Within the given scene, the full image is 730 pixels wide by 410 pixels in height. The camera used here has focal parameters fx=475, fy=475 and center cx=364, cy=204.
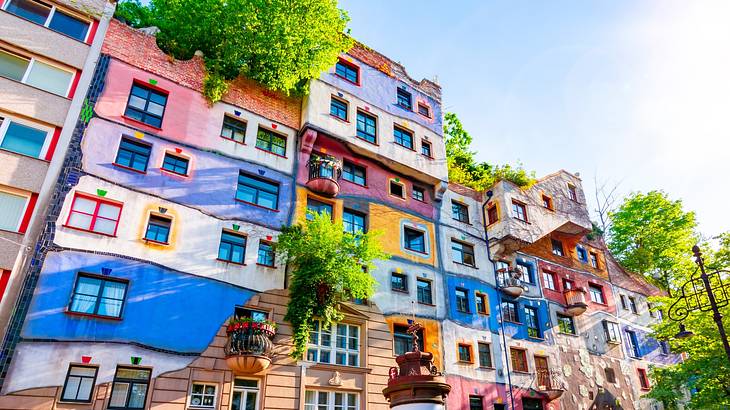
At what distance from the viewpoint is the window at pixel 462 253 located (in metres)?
25.2

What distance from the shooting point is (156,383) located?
14.2 meters

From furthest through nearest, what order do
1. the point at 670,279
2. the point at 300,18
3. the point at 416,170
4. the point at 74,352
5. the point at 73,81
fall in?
the point at 670,279
the point at 416,170
the point at 300,18
the point at 73,81
the point at 74,352

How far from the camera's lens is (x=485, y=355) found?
23.3m

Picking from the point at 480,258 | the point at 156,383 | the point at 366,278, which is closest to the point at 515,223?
the point at 480,258

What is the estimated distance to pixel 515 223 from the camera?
27156 mm

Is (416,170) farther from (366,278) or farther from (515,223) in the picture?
(366,278)

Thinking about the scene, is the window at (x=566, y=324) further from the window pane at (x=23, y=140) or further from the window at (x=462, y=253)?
the window pane at (x=23, y=140)

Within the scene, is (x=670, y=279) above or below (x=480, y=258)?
above

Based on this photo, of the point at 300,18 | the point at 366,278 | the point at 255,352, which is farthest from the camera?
the point at 300,18

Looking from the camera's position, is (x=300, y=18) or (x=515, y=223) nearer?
(x=300, y=18)

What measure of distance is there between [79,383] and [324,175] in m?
11.7

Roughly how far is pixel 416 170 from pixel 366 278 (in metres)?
8.58

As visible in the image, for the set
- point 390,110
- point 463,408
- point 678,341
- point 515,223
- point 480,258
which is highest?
point 390,110

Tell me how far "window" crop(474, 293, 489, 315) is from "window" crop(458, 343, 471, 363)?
2.25 metres
